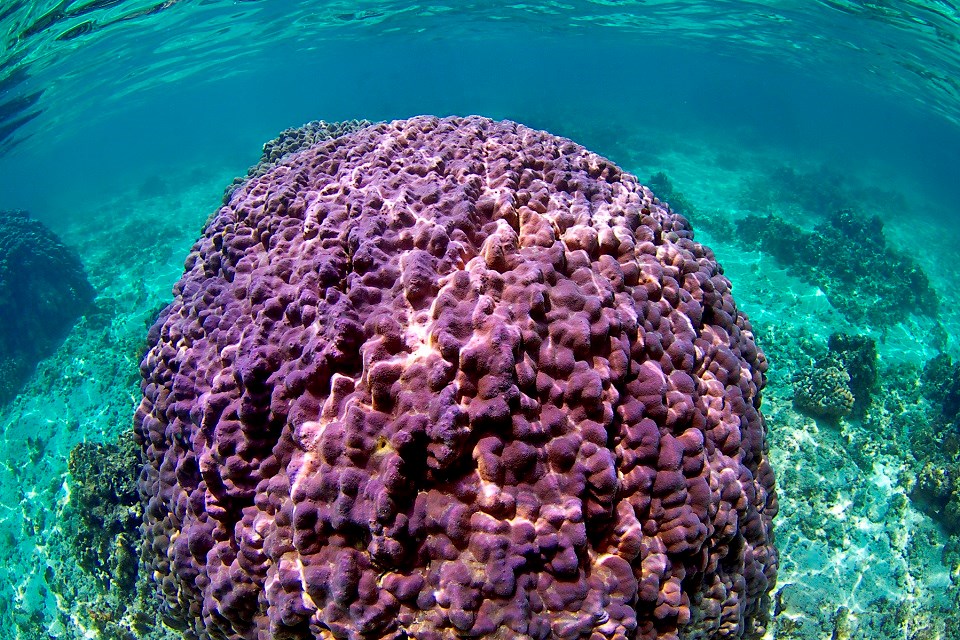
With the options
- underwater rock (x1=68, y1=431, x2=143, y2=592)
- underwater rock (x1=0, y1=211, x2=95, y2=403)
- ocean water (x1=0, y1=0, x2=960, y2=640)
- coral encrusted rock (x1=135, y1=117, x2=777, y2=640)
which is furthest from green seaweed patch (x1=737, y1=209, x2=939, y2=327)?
underwater rock (x1=0, y1=211, x2=95, y2=403)

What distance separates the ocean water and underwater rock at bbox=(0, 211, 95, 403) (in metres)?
1.10

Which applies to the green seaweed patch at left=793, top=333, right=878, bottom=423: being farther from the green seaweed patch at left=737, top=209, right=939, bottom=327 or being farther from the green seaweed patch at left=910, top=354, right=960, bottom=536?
the green seaweed patch at left=737, top=209, right=939, bottom=327

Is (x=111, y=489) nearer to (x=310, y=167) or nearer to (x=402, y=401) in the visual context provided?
(x=310, y=167)

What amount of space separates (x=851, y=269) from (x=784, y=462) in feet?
40.5

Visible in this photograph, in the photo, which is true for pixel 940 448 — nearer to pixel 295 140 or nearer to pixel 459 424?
pixel 459 424

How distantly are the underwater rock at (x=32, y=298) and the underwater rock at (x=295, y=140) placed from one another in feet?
53.6

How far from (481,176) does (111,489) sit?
977 cm

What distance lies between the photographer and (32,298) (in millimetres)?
20094

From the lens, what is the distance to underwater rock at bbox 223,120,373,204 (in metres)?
8.25

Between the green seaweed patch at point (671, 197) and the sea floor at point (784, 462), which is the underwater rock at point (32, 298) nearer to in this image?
the sea floor at point (784, 462)

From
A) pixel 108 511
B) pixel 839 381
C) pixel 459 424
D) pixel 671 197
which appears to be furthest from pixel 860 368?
pixel 108 511

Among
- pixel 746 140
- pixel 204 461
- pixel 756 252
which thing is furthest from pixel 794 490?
pixel 746 140

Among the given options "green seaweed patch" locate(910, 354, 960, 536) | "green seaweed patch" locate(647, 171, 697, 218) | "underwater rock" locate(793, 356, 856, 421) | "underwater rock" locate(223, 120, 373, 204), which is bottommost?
"green seaweed patch" locate(647, 171, 697, 218)

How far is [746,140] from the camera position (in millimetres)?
48125
